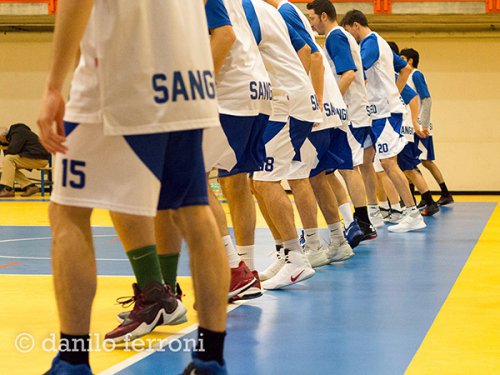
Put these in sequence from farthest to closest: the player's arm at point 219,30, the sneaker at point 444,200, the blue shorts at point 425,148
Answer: the sneaker at point 444,200
the blue shorts at point 425,148
the player's arm at point 219,30

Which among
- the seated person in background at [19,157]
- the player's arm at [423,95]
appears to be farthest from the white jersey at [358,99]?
the seated person in background at [19,157]

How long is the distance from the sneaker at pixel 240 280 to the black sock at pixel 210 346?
2.01 meters

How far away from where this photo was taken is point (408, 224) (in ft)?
31.0

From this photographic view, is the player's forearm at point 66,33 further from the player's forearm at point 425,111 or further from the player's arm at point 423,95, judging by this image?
the player's forearm at point 425,111

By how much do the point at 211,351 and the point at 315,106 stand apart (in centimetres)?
350

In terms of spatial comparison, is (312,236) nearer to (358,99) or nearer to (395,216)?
(358,99)

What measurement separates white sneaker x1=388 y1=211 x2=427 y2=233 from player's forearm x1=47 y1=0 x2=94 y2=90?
706cm

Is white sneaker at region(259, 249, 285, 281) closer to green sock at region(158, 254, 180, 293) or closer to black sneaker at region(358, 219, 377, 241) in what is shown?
green sock at region(158, 254, 180, 293)

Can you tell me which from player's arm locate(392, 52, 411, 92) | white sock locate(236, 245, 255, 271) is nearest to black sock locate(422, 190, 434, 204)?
player's arm locate(392, 52, 411, 92)

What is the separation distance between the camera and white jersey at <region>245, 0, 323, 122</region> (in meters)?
5.69

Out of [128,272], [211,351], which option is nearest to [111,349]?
[211,351]

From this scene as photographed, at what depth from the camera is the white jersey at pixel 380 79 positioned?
31.0ft

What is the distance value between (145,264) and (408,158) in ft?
26.7

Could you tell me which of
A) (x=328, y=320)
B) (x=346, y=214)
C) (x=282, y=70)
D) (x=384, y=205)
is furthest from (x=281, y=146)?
(x=384, y=205)
